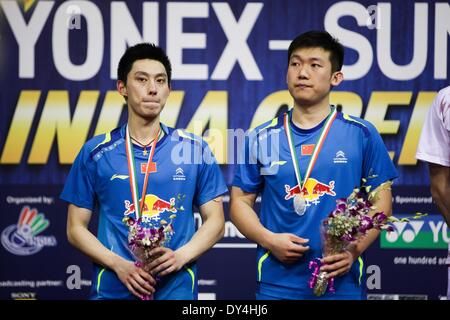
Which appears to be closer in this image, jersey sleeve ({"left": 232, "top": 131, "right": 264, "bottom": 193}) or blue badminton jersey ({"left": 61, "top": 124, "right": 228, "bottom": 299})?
blue badminton jersey ({"left": 61, "top": 124, "right": 228, "bottom": 299})

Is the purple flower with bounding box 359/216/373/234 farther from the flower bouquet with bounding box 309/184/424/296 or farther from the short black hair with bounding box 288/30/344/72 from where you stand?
the short black hair with bounding box 288/30/344/72

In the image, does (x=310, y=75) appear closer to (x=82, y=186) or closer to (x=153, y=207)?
(x=153, y=207)

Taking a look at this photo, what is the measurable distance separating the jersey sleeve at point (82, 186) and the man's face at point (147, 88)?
347mm

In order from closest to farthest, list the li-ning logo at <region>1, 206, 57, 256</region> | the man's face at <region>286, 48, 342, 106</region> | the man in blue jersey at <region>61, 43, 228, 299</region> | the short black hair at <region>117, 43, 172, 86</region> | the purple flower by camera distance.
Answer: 1. the purple flower
2. the man in blue jersey at <region>61, 43, 228, 299</region>
3. the man's face at <region>286, 48, 342, 106</region>
4. the short black hair at <region>117, 43, 172, 86</region>
5. the li-ning logo at <region>1, 206, 57, 256</region>

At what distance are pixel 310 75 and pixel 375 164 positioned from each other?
0.54 meters

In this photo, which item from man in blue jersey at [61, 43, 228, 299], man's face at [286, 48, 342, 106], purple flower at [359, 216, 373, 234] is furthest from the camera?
man's face at [286, 48, 342, 106]

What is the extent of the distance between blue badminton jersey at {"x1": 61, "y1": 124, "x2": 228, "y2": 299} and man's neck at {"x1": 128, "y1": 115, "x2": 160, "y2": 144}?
5cm

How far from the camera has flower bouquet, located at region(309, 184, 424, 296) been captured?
353cm

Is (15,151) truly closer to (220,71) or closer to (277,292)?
(220,71)

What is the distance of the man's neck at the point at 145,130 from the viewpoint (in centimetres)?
396

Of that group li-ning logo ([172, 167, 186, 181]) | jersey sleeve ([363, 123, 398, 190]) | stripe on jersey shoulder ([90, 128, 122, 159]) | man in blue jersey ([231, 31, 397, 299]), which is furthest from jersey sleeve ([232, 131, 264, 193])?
stripe on jersey shoulder ([90, 128, 122, 159])

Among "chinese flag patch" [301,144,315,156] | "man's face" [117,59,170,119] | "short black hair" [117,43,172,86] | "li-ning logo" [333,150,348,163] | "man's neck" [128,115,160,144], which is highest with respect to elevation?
"short black hair" [117,43,172,86]

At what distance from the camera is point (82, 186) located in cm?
389
